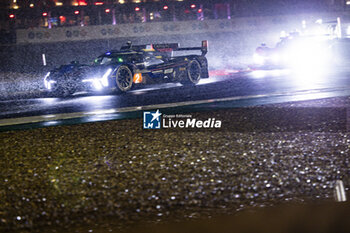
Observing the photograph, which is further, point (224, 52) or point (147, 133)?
point (224, 52)

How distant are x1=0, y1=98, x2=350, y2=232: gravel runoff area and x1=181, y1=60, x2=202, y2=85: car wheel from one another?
6.10m

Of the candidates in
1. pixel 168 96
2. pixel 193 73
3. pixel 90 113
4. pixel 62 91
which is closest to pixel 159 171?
pixel 90 113

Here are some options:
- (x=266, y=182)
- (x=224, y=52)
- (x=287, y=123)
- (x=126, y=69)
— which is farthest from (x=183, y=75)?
(x=224, y=52)

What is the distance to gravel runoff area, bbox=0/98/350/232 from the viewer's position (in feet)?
10.1

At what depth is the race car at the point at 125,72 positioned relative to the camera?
10602 millimetres

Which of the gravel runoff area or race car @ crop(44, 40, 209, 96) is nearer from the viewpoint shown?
the gravel runoff area

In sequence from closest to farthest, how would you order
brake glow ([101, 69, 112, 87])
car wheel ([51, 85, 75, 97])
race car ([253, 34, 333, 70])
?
brake glow ([101, 69, 112, 87]) → car wheel ([51, 85, 75, 97]) → race car ([253, 34, 333, 70])

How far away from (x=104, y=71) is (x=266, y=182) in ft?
24.5

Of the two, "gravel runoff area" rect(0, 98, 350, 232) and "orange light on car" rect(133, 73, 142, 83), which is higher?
"orange light on car" rect(133, 73, 142, 83)

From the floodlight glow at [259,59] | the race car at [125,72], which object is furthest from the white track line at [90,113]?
the floodlight glow at [259,59]

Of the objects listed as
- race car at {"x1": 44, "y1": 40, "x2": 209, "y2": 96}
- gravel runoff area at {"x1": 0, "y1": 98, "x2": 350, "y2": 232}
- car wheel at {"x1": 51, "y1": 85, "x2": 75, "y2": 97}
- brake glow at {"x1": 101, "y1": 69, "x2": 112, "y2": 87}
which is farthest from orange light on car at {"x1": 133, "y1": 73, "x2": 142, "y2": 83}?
gravel runoff area at {"x1": 0, "y1": 98, "x2": 350, "y2": 232}

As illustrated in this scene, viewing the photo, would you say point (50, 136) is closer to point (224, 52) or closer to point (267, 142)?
point (267, 142)

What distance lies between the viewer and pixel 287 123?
6.12 metres

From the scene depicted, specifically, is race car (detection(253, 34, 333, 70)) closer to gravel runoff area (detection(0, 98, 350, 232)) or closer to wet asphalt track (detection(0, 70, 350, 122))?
wet asphalt track (detection(0, 70, 350, 122))
